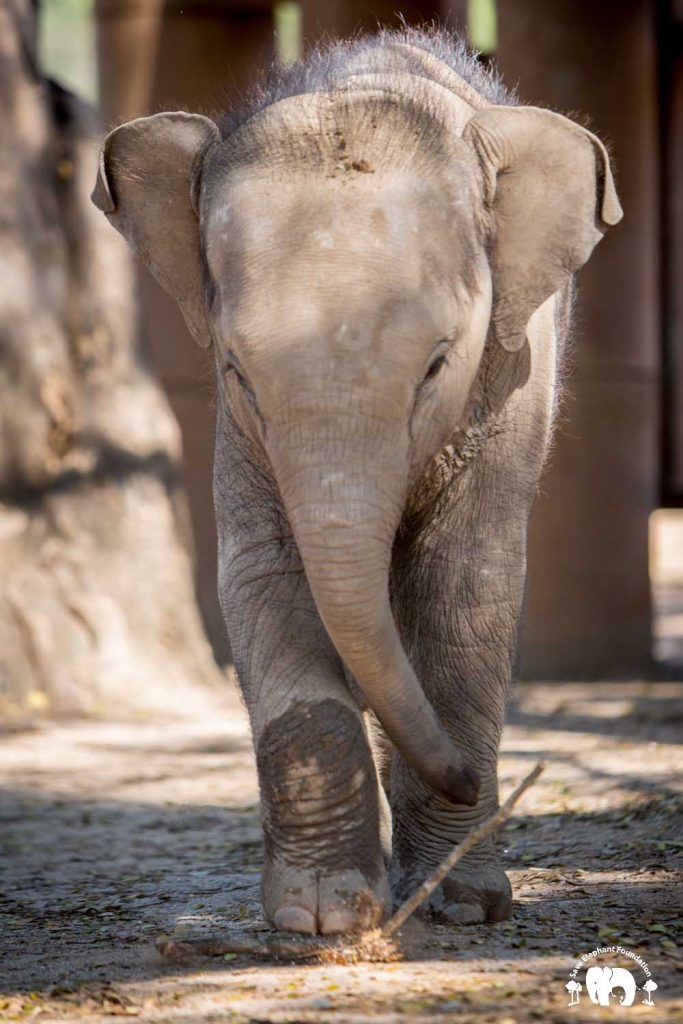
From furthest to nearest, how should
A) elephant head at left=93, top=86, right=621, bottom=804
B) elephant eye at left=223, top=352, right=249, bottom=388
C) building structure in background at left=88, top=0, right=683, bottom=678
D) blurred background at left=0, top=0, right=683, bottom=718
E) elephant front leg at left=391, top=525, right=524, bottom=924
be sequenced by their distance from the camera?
building structure in background at left=88, top=0, right=683, bottom=678, blurred background at left=0, top=0, right=683, bottom=718, elephant front leg at left=391, top=525, right=524, bottom=924, elephant eye at left=223, top=352, right=249, bottom=388, elephant head at left=93, top=86, right=621, bottom=804

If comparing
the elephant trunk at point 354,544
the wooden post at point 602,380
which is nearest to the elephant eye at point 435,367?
the elephant trunk at point 354,544

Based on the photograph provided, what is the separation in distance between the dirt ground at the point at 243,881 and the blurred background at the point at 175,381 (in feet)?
2.40

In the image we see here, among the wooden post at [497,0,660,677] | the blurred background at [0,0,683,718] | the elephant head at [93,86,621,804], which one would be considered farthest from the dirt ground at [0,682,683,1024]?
the wooden post at [497,0,660,677]

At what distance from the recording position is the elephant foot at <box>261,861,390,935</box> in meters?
3.80

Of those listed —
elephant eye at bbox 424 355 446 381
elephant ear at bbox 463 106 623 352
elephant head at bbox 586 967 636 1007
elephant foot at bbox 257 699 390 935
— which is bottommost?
elephant head at bbox 586 967 636 1007

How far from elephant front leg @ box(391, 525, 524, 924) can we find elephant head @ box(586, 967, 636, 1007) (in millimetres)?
760

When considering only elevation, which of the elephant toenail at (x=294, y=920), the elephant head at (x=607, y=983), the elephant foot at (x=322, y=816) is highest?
the elephant foot at (x=322, y=816)

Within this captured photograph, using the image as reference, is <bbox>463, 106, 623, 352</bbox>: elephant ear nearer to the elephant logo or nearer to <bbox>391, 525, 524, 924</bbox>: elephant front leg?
<bbox>391, 525, 524, 924</bbox>: elephant front leg

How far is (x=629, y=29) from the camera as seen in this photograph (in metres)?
10.0

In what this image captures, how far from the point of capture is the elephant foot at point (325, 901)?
12.5ft

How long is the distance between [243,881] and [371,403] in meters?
1.90

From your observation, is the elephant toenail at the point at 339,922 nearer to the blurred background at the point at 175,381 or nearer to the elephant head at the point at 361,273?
the elephant head at the point at 361,273

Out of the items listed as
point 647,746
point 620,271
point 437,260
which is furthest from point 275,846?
point 620,271

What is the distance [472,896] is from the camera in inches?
165
